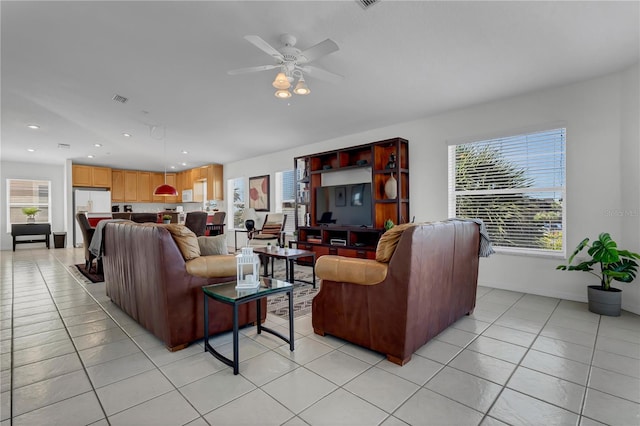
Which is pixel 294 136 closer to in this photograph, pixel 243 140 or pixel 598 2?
pixel 243 140

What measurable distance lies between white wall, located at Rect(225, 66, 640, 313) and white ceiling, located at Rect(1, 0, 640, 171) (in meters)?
0.22

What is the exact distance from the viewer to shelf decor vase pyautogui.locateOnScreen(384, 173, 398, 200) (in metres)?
4.80

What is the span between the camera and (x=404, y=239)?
2037mm

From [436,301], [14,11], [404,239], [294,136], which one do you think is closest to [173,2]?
[14,11]

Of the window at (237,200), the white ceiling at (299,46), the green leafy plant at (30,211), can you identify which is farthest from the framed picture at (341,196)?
the green leafy plant at (30,211)

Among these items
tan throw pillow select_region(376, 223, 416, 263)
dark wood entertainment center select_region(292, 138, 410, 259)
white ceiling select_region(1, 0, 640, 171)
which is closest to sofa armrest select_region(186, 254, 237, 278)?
tan throw pillow select_region(376, 223, 416, 263)

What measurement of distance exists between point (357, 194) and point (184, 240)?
11.2 feet

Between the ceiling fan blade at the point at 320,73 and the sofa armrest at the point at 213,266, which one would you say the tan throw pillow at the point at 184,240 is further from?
the ceiling fan blade at the point at 320,73

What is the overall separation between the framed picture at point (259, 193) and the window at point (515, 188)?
447cm

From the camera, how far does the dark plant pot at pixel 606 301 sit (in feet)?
9.89

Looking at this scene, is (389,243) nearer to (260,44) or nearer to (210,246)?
(210,246)

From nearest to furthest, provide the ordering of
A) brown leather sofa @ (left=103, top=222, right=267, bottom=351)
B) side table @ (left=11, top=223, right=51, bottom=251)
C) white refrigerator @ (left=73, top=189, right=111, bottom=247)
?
1. brown leather sofa @ (left=103, top=222, right=267, bottom=351)
2. side table @ (left=11, top=223, right=51, bottom=251)
3. white refrigerator @ (left=73, top=189, right=111, bottom=247)

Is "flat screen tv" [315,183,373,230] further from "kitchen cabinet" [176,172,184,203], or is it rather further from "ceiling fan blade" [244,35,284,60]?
"kitchen cabinet" [176,172,184,203]

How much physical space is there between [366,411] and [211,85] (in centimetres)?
394
